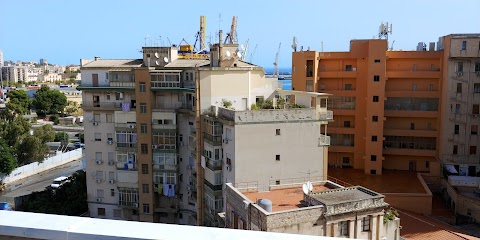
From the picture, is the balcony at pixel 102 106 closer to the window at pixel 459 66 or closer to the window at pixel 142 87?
the window at pixel 142 87


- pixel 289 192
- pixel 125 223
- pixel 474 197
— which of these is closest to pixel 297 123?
pixel 289 192

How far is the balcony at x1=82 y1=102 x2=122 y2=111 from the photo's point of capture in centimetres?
3553

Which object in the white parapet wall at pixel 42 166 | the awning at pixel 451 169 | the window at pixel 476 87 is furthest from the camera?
the white parapet wall at pixel 42 166

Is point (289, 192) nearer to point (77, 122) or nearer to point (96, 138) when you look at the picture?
point (96, 138)

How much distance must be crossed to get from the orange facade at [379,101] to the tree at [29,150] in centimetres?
3358

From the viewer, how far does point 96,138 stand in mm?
36438

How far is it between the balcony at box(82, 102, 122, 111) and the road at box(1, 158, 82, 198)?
19.4 meters

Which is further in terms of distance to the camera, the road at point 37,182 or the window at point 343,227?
the road at point 37,182

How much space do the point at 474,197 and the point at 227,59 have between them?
69.2 ft

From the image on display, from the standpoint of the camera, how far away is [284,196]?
21.3 metres

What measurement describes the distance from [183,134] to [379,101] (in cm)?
1853

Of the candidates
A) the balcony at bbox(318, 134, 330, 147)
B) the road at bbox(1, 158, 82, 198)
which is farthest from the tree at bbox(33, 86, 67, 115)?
the balcony at bbox(318, 134, 330, 147)

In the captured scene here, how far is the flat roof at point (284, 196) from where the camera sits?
19603 millimetres

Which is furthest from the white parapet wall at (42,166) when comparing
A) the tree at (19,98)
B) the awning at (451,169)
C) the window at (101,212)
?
the awning at (451,169)
